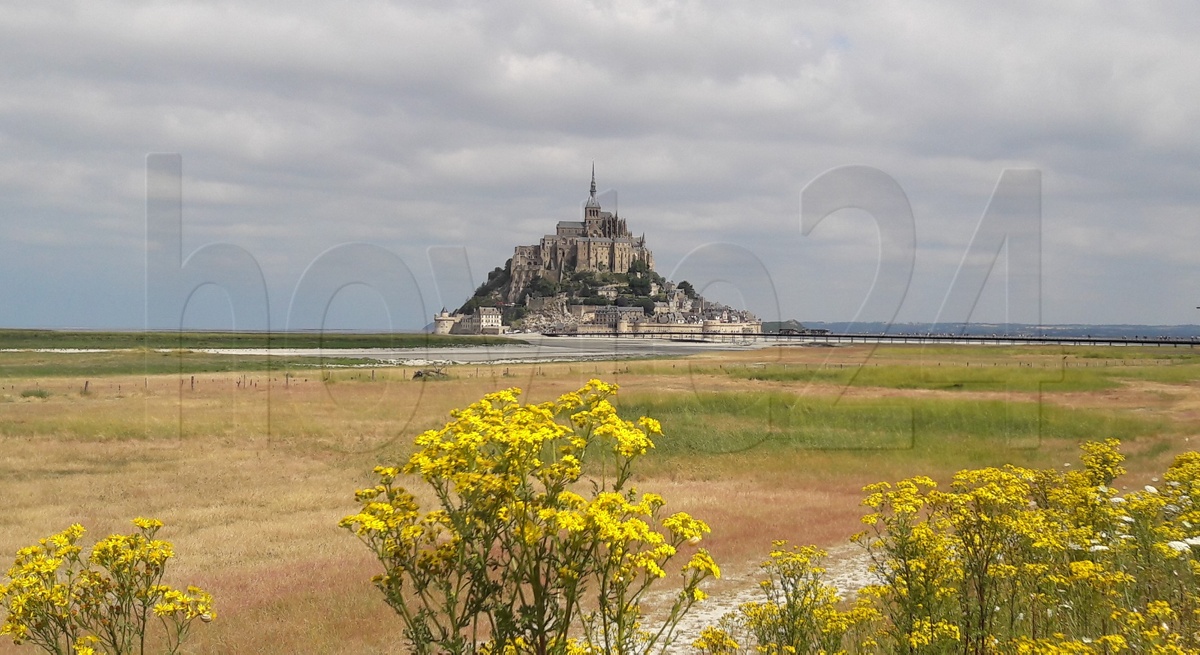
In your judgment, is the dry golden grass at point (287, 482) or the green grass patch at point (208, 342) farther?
the green grass patch at point (208, 342)

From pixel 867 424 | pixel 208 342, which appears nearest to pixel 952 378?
pixel 867 424

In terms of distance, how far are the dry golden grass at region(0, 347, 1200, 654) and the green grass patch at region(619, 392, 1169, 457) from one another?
1313mm

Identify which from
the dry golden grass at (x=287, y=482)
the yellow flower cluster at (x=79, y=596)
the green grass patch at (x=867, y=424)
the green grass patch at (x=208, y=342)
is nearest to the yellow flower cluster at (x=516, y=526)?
the yellow flower cluster at (x=79, y=596)

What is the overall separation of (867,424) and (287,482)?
64.3ft

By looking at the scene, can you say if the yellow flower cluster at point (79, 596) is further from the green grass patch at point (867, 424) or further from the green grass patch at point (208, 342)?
the green grass patch at point (208, 342)

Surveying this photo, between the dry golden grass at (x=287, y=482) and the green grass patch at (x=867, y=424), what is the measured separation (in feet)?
4.31

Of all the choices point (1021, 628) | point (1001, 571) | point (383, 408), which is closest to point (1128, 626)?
point (1001, 571)

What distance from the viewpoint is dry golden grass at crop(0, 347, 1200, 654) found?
10.1m

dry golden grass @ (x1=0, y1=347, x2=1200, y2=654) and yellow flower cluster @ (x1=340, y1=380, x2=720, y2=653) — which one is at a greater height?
yellow flower cluster @ (x1=340, y1=380, x2=720, y2=653)

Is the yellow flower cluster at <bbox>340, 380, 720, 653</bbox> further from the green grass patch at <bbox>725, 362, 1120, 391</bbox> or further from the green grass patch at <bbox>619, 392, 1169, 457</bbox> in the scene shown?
the green grass patch at <bbox>725, 362, 1120, 391</bbox>

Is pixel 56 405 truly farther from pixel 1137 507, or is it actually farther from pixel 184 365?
pixel 1137 507

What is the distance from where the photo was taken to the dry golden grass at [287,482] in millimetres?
10078

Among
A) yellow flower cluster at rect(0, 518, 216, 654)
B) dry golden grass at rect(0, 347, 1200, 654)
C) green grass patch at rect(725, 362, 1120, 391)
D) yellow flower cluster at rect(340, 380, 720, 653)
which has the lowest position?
dry golden grass at rect(0, 347, 1200, 654)

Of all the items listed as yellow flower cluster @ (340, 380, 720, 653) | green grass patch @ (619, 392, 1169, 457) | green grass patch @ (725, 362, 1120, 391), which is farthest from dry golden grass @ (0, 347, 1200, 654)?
yellow flower cluster @ (340, 380, 720, 653)
